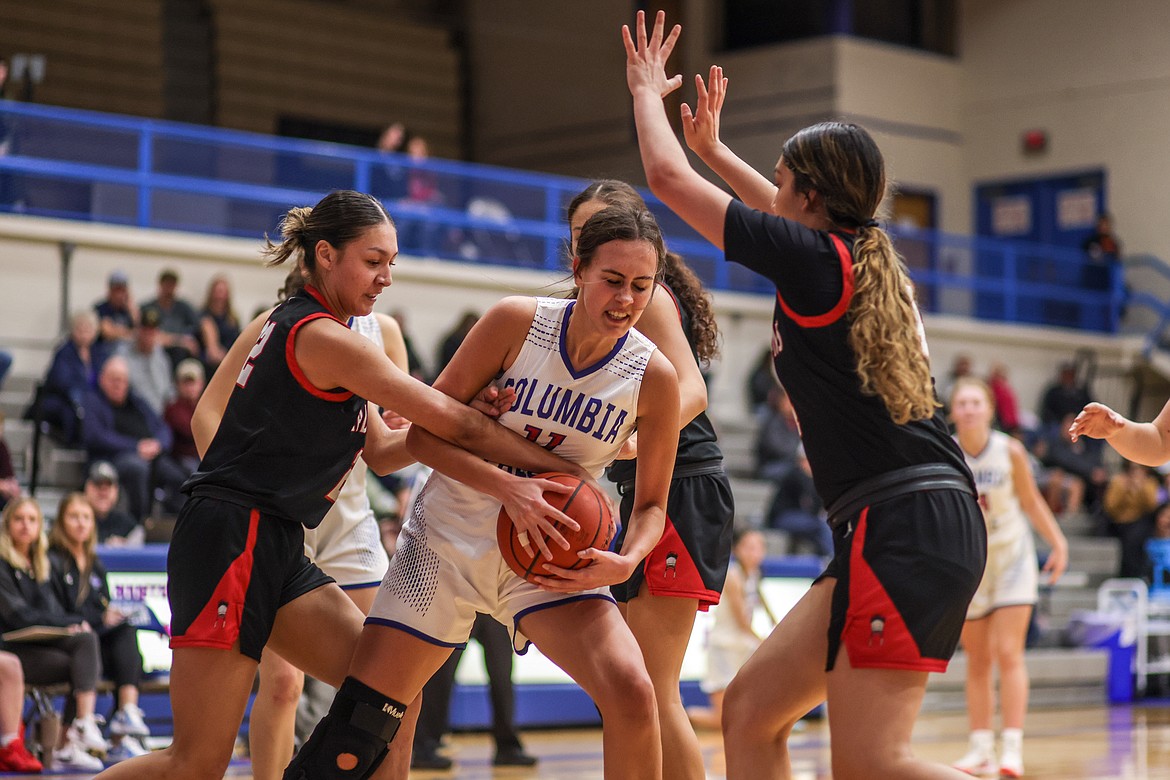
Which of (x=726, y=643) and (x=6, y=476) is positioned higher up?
(x=6, y=476)

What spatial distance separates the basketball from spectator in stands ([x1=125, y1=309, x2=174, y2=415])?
8.39 metres

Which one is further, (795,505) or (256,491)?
(795,505)

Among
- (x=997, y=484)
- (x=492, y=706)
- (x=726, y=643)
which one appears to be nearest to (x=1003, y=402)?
(x=726, y=643)

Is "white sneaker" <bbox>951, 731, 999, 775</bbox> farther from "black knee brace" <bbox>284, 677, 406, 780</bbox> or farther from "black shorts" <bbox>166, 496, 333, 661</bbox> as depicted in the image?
"black shorts" <bbox>166, 496, 333, 661</bbox>

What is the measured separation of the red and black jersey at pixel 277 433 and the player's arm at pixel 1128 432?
2036 mm

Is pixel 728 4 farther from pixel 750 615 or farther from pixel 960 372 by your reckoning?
pixel 750 615

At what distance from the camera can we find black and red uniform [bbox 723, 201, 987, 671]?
3416 mm

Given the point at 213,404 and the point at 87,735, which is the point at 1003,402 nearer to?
the point at 87,735

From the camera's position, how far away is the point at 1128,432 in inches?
171

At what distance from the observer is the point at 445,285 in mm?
15055

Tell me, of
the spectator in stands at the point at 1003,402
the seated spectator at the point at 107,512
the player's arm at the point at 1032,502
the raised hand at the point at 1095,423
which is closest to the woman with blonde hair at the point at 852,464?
the raised hand at the point at 1095,423

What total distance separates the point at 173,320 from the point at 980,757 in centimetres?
766

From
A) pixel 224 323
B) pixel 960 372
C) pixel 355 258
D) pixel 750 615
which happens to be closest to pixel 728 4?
pixel 960 372

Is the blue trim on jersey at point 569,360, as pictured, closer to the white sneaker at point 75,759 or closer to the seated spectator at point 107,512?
the white sneaker at point 75,759
